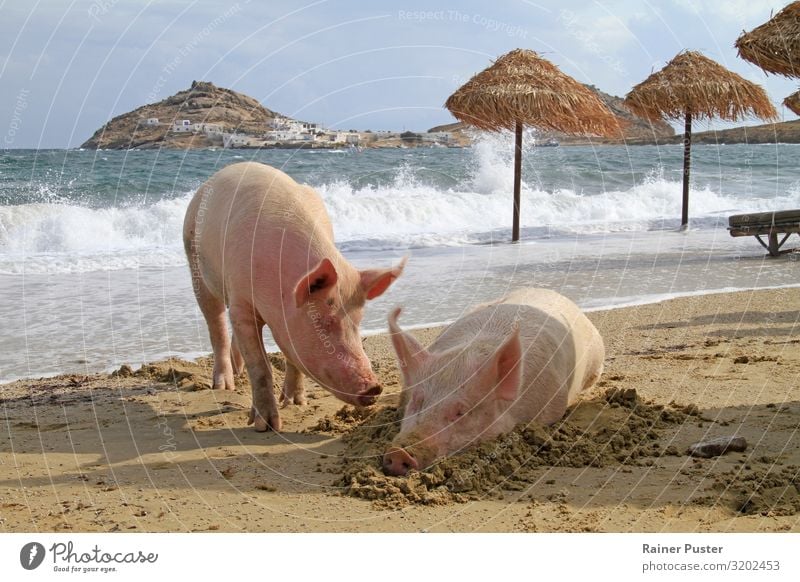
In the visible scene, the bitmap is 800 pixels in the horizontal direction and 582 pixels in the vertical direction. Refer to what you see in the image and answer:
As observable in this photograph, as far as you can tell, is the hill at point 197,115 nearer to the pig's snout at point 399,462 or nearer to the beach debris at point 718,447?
the pig's snout at point 399,462

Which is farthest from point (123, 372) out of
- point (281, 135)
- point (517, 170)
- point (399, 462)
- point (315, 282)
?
point (517, 170)

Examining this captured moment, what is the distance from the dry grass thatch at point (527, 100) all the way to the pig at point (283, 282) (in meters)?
11.1

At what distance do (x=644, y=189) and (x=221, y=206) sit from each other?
27110 mm

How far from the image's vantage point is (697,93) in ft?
66.0

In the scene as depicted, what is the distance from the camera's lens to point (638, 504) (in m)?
4.19

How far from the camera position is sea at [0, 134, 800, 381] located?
10141 millimetres

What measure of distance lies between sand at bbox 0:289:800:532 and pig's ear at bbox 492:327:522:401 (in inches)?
10.8

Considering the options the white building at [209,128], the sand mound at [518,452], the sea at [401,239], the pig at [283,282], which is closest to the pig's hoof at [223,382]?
the pig at [283,282]

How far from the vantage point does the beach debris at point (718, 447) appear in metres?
4.87

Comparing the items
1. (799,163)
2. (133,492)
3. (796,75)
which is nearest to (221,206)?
(133,492)

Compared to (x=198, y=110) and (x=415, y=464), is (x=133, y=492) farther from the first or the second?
(x=198, y=110)

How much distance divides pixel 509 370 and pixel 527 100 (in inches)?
498

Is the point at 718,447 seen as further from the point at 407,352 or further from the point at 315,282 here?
the point at 315,282
